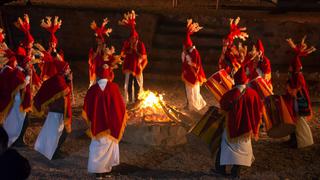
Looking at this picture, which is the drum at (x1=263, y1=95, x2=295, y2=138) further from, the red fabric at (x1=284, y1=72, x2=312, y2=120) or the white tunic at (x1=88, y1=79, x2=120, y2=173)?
the white tunic at (x1=88, y1=79, x2=120, y2=173)

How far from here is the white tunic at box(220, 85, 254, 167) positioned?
376 inches

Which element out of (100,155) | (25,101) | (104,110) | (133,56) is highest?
(133,56)

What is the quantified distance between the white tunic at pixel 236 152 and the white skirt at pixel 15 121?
4.13 metres

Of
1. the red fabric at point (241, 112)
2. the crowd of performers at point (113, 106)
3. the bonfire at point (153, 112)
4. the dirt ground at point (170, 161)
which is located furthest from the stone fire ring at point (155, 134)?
the red fabric at point (241, 112)

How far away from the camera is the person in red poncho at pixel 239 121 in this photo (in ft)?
30.8

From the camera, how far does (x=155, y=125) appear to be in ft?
38.5

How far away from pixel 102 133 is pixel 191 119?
3848 millimetres

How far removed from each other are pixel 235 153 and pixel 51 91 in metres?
3.56

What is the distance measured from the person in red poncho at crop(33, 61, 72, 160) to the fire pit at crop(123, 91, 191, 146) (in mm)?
1796

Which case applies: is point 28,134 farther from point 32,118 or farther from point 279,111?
point 279,111

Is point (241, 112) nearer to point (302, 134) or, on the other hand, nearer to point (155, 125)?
point (155, 125)

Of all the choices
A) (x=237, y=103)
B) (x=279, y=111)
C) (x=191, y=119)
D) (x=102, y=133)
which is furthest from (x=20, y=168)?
(x=191, y=119)

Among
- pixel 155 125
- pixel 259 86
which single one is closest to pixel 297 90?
pixel 259 86

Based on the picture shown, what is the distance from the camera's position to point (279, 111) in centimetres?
1124
